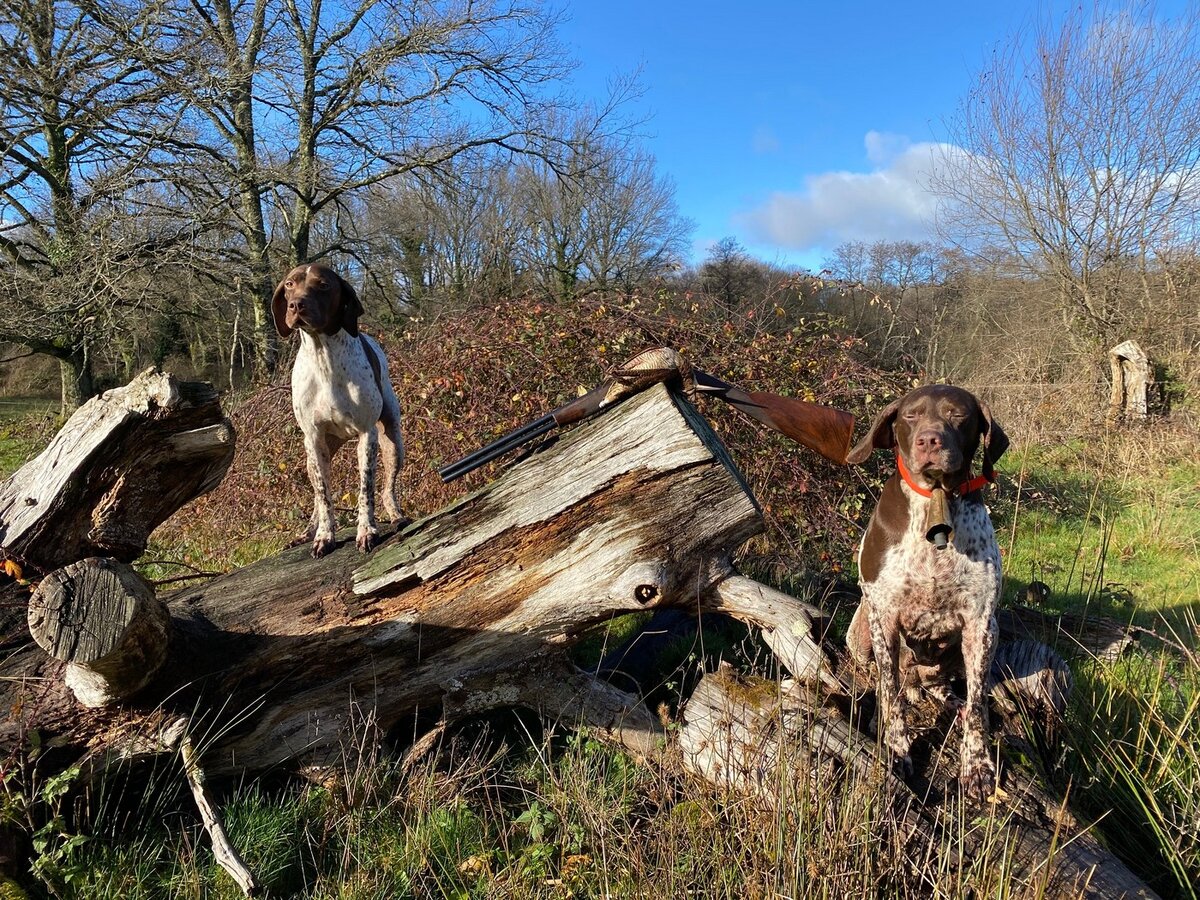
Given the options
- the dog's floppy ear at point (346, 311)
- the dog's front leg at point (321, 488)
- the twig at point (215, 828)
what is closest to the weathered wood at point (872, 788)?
the twig at point (215, 828)

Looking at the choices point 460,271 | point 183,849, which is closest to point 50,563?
point 183,849

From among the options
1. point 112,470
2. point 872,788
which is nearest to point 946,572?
point 872,788

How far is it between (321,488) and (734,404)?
1913 millimetres

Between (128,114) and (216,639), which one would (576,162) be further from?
(216,639)

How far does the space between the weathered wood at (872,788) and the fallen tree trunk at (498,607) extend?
0.28 m

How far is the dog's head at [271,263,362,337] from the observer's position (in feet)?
9.59

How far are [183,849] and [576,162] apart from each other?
13570mm

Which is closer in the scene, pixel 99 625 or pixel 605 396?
pixel 99 625

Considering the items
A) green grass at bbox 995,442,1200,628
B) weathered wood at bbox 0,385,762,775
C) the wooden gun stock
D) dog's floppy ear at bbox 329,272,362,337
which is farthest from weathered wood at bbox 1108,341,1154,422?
dog's floppy ear at bbox 329,272,362,337

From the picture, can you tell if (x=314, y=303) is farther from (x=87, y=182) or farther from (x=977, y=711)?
(x=87, y=182)

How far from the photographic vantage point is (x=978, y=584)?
7.38 ft

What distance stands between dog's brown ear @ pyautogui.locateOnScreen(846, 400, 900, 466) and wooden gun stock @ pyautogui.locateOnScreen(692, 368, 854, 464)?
0.26 meters

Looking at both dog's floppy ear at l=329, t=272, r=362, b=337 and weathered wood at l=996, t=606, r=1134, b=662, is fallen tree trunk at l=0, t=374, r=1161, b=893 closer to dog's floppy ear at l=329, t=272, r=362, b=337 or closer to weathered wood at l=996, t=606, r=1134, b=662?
dog's floppy ear at l=329, t=272, r=362, b=337

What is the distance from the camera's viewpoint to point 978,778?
226 centimetres
